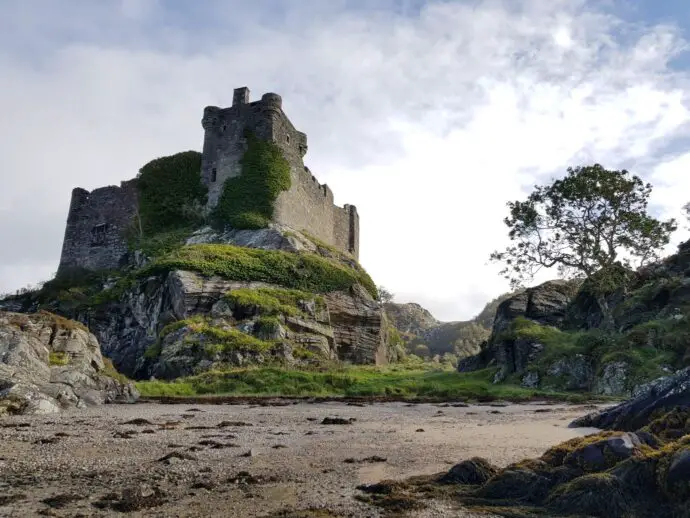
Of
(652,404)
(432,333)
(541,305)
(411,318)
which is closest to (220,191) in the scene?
(541,305)

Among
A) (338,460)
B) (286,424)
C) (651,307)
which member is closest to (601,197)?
A: (651,307)

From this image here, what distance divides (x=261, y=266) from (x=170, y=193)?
1626 centimetres

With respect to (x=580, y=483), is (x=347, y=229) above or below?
above

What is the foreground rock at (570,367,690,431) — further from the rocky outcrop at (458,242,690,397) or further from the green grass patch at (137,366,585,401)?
the rocky outcrop at (458,242,690,397)

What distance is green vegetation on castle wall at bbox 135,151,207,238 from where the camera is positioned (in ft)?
154

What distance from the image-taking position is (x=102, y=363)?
Result: 70.1 ft

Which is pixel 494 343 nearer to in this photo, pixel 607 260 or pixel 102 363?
pixel 607 260

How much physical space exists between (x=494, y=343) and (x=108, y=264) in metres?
33.1

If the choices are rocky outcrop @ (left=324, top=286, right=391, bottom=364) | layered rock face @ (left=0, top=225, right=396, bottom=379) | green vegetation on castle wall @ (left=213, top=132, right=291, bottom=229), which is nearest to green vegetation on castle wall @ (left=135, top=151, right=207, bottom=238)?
green vegetation on castle wall @ (left=213, top=132, right=291, bottom=229)

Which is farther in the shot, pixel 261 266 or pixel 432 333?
pixel 432 333

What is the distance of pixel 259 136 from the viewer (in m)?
46.0

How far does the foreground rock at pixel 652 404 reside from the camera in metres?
9.21

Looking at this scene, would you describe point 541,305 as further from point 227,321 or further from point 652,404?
point 652,404

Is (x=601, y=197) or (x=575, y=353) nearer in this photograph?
(x=575, y=353)
